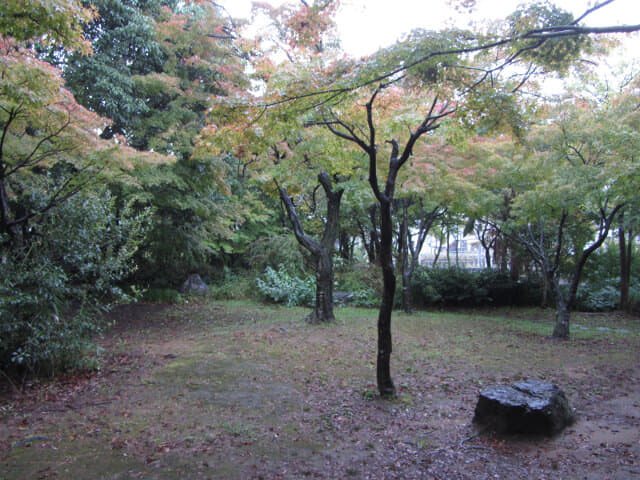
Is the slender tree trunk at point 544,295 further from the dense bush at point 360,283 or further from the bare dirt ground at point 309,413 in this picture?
the bare dirt ground at point 309,413

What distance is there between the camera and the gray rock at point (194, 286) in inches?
621

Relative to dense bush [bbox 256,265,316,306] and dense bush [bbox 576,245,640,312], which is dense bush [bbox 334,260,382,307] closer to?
dense bush [bbox 256,265,316,306]

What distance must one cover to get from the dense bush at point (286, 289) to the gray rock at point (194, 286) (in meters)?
2.08

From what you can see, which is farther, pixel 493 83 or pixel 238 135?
pixel 238 135

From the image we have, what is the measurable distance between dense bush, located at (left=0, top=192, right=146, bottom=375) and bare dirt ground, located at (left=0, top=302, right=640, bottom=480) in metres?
0.49

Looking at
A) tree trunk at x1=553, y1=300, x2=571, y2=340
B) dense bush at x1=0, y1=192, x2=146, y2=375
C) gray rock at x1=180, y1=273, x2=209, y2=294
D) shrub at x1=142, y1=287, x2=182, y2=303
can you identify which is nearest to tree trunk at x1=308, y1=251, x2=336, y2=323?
dense bush at x1=0, y1=192, x2=146, y2=375

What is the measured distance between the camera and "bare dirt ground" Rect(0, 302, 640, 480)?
344 centimetres

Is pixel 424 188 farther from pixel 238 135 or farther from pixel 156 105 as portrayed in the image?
pixel 156 105

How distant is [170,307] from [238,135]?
9307mm

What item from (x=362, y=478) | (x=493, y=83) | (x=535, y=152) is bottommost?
(x=362, y=478)

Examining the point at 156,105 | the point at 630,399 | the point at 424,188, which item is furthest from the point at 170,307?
the point at 630,399

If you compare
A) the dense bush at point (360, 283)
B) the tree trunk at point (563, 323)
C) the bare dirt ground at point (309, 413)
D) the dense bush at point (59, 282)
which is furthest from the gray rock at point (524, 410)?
the dense bush at point (360, 283)

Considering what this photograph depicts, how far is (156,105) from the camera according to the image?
1170 cm

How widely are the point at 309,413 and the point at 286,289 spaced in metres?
10.4
